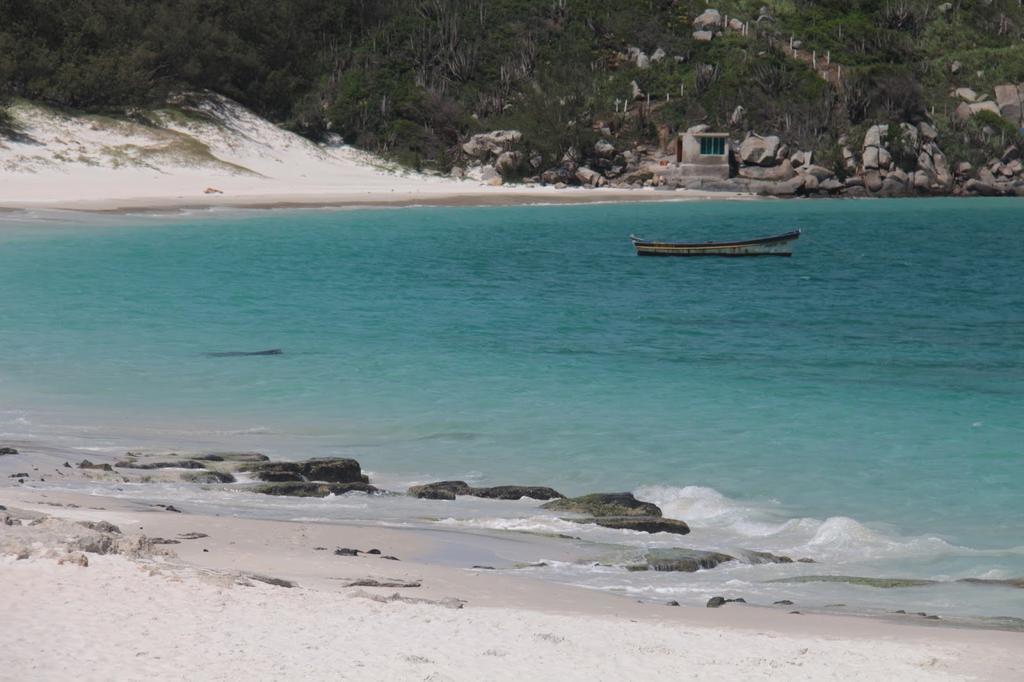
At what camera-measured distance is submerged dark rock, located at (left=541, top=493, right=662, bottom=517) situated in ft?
39.9

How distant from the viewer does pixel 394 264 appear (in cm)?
3778

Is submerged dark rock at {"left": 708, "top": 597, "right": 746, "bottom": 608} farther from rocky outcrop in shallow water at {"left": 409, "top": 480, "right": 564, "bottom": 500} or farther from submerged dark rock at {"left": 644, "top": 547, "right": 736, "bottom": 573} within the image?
rocky outcrop in shallow water at {"left": 409, "top": 480, "right": 564, "bottom": 500}

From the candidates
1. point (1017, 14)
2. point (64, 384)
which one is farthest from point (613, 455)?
point (1017, 14)

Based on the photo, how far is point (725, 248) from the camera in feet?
136

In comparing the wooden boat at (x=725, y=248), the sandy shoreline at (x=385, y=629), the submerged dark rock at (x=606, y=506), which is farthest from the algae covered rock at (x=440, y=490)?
the wooden boat at (x=725, y=248)

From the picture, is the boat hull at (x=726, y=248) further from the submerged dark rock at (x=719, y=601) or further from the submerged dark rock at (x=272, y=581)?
the submerged dark rock at (x=272, y=581)

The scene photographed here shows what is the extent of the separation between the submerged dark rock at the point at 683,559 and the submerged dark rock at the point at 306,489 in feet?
11.6

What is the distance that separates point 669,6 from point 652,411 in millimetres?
71109

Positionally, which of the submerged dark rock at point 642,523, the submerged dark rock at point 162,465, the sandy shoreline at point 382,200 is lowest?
the submerged dark rock at point 642,523

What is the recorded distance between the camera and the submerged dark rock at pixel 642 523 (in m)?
11.6

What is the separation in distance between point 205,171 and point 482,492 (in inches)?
1846

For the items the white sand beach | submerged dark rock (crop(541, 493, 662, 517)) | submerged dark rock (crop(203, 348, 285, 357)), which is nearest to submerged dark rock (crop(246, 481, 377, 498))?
submerged dark rock (crop(541, 493, 662, 517))

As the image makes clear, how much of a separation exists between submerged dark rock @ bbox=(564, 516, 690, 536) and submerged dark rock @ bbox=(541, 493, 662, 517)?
24cm

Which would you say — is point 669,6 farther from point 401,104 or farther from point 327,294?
point 327,294
